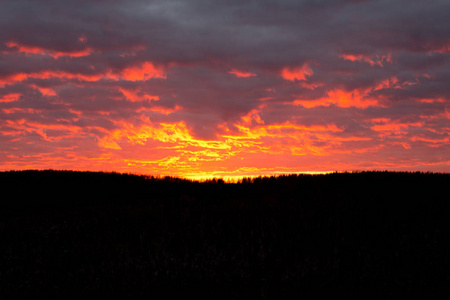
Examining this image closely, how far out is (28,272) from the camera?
7664mm

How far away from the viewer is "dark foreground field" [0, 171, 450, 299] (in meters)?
6.52

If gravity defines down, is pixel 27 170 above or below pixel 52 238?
above

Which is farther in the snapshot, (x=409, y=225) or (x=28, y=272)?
(x=409, y=225)

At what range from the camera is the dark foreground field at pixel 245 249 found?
6.52 m

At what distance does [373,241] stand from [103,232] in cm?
723

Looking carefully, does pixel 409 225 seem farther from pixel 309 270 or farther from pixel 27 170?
pixel 27 170

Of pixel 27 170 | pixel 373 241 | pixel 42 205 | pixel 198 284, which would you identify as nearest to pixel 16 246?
pixel 198 284

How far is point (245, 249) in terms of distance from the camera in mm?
8391

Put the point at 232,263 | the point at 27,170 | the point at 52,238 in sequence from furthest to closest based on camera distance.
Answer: the point at 27,170, the point at 52,238, the point at 232,263

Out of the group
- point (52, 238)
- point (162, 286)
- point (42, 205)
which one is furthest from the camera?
point (42, 205)

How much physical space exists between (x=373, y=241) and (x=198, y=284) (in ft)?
16.0

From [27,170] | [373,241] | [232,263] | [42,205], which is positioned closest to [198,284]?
[232,263]

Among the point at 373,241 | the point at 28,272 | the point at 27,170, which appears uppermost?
the point at 27,170

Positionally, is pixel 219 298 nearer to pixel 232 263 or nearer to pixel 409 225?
pixel 232 263
